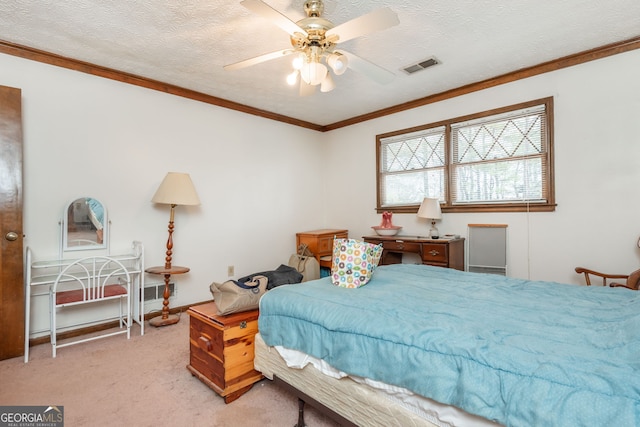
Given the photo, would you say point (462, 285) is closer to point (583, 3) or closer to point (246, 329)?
point (246, 329)

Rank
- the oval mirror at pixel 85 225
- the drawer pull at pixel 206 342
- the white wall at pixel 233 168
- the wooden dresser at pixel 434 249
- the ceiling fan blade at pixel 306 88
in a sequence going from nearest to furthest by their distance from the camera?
1. the drawer pull at pixel 206 342
2. the ceiling fan blade at pixel 306 88
3. the white wall at pixel 233 168
4. the oval mirror at pixel 85 225
5. the wooden dresser at pixel 434 249

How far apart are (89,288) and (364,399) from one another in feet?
8.32

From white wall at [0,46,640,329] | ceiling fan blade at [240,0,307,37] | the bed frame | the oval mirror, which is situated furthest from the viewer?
the oval mirror

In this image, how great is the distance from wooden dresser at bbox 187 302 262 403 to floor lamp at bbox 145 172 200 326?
1321 mm

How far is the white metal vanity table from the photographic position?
2.65 metres

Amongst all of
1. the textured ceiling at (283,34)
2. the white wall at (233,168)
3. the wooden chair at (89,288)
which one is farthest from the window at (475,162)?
the wooden chair at (89,288)

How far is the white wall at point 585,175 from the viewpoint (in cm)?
271

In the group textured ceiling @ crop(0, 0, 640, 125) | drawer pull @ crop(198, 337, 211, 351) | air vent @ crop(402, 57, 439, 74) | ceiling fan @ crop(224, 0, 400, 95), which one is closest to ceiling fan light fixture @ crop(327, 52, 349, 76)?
ceiling fan @ crop(224, 0, 400, 95)

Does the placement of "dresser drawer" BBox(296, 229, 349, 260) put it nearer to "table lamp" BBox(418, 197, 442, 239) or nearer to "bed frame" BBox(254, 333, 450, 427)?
"table lamp" BBox(418, 197, 442, 239)

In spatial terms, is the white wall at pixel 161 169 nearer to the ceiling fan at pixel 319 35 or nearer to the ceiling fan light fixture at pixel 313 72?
the ceiling fan at pixel 319 35

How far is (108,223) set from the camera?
10.4ft

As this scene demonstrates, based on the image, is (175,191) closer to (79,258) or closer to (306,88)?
(79,258)

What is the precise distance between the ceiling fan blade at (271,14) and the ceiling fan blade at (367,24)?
0.21m

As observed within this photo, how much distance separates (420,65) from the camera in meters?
3.12
